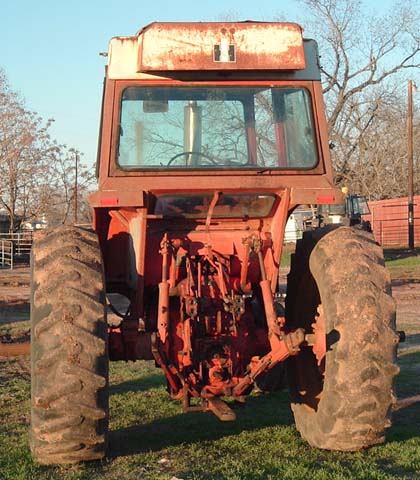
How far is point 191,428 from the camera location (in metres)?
6.61

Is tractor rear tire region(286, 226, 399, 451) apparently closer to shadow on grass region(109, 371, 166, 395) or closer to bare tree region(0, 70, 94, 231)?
shadow on grass region(109, 371, 166, 395)

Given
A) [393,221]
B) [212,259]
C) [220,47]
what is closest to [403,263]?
[393,221]

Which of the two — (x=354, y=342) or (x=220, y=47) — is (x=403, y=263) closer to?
(x=220, y=47)

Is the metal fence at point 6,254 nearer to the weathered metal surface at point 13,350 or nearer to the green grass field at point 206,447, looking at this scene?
the weathered metal surface at point 13,350

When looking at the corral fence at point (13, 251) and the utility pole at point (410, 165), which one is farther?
the utility pole at point (410, 165)

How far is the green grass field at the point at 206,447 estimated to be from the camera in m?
5.16

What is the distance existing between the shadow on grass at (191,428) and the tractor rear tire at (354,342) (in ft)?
3.25

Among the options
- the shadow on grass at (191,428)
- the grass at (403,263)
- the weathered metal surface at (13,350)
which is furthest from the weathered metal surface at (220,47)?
the grass at (403,263)

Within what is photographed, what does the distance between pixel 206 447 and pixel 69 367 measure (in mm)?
1369

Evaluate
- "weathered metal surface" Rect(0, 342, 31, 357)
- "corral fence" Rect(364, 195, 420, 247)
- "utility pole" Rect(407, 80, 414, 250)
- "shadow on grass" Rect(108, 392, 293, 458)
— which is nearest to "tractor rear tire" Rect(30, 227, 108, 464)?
"shadow on grass" Rect(108, 392, 293, 458)

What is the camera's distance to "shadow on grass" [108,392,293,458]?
6023mm

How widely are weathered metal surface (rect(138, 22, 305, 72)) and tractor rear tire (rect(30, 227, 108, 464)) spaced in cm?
173

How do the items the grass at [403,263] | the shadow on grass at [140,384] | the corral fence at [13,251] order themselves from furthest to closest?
the corral fence at [13,251], the grass at [403,263], the shadow on grass at [140,384]

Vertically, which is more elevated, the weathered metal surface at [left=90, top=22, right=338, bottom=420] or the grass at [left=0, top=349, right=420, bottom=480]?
the weathered metal surface at [left=90, top=22, right=338, bottom=420]
